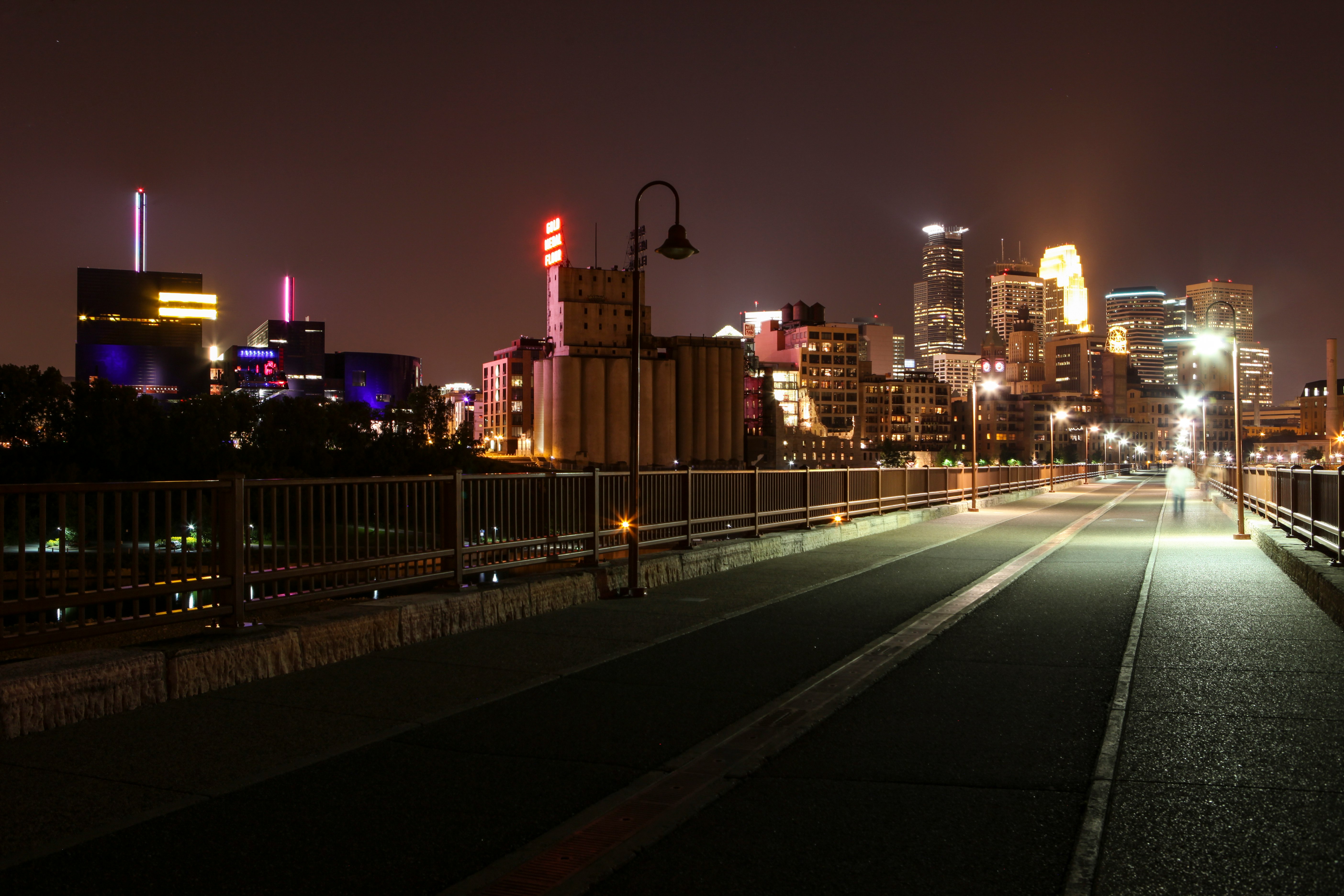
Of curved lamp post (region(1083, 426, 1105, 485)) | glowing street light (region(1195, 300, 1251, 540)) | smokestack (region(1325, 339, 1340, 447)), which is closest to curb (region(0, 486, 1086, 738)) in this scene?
glowing street light (region(1195, 300, 1251, 540))

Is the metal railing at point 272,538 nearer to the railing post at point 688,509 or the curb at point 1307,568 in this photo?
the railing post at point 688,509

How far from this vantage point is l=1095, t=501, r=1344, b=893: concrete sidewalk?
4152 mm

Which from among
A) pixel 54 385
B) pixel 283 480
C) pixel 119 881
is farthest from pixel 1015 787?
pixel 54 385

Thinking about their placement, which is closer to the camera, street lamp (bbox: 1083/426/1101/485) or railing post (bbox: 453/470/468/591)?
railing post (bbox: 453/470/468/591)

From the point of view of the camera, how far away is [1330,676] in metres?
8.05

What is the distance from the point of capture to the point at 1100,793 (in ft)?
16.8

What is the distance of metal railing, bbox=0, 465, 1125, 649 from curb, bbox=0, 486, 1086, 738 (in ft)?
0.94

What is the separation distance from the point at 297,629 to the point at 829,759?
4.50 meters

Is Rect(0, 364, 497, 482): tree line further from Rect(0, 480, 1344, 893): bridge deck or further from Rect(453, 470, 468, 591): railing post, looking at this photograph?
Rect(0, 480, 1344, 893): bridge deck

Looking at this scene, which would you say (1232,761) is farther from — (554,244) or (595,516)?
(554,244)

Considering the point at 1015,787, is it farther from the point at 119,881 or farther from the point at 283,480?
the point at 283,480

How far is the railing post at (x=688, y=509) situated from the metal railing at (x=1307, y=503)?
8.80m

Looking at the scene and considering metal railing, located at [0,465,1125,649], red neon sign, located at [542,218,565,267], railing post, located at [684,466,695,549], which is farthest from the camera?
red neon sign, located at [542,218,565,267]

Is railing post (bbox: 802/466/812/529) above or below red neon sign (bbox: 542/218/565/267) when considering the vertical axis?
below
